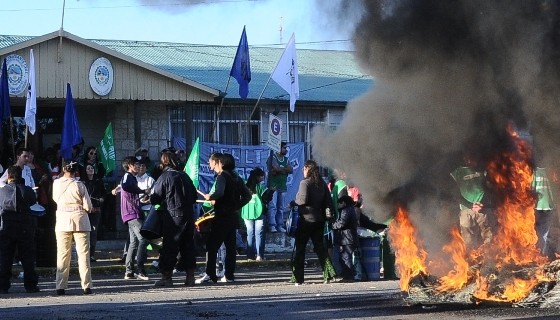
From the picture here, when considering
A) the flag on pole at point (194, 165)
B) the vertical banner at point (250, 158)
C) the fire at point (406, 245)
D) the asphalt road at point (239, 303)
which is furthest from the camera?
the vertical banner at point (250, 158)

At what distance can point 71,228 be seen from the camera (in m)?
15.3

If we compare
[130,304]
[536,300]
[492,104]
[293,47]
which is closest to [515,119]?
[492,104]

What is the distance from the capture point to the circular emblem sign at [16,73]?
22156 mm

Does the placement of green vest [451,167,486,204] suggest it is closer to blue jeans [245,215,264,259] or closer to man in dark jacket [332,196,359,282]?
man in dark jacket [332,196,359,282]

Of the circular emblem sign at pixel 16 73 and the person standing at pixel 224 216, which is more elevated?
the circular emblem sign at pixel 16 73

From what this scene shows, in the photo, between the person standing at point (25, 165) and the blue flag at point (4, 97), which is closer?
the person standing at point (25, 165)

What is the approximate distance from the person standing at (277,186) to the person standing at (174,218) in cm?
631

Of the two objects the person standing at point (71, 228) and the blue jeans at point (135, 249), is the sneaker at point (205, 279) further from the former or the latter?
the person standing at point (71, 228)

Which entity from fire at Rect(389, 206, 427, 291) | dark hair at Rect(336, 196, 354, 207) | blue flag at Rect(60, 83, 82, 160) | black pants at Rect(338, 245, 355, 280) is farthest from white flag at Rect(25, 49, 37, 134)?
fire at Rect(389, 206, 427, 291)

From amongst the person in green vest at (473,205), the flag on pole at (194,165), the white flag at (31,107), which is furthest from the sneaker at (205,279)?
the white flag at (31,107)

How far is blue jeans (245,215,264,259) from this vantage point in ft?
67.6

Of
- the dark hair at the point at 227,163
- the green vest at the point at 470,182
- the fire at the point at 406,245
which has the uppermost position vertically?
the dark hair at the point at 227,163

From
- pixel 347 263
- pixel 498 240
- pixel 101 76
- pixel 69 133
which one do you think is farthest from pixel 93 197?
pixel 498 240

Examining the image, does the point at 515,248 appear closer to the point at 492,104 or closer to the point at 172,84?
the point at 492,104
